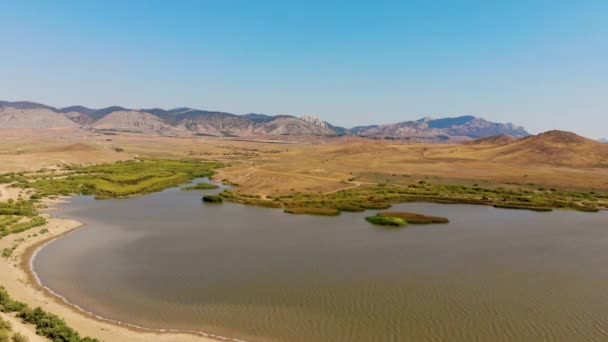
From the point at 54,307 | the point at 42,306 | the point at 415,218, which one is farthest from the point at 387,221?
the point at 42,306

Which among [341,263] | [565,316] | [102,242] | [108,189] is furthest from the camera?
[108,189]

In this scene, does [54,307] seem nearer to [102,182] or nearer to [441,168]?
[102,182]

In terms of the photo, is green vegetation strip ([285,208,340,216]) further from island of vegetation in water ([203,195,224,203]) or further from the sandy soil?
the sandy soil

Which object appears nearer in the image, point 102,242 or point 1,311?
point 1,311

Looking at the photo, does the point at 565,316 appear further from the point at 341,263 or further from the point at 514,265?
the point at 341,263

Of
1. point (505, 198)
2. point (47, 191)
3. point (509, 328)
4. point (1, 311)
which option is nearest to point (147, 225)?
point (1, 311)

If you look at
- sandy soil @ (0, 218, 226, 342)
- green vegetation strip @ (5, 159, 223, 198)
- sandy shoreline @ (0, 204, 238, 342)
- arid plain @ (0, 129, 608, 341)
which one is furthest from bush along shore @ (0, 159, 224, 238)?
sandy shoreline @ (0, 204, 238, 342)

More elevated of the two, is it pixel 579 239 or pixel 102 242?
pixel 579 239
